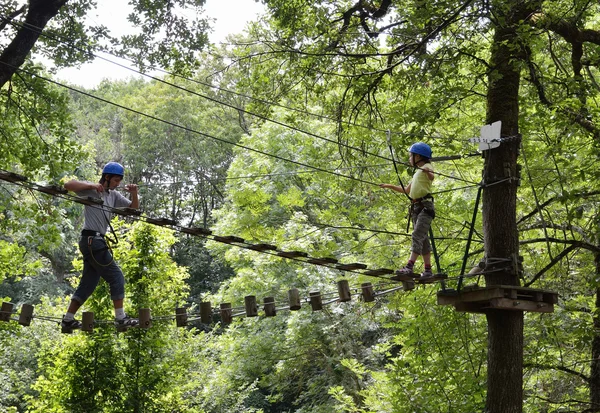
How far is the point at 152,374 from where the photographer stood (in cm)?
1168

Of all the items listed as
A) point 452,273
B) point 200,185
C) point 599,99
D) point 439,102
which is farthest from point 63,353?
point 200,185

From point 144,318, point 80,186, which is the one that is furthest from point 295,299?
point 80,186

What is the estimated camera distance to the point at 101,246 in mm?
6152

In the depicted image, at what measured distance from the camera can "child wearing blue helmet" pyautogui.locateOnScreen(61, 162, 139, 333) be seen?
614 cm

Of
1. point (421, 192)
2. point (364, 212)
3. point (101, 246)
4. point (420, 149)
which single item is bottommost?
point (101, 246)

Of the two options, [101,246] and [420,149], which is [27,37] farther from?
[420,149]

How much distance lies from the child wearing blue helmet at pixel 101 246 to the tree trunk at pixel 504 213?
3182mm

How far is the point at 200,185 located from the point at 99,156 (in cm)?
421

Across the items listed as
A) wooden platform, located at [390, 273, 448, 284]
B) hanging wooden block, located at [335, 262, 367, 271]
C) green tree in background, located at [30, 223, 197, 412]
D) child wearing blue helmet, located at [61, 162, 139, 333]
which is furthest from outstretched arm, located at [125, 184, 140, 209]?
green tree in background, located at [30, 223, 197, 412]

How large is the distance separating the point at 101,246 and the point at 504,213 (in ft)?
11.8

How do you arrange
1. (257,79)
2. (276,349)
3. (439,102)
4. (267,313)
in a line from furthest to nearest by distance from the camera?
(276,349) < (257,79) < (439,102) < (267,313)

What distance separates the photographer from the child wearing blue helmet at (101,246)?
20.1 ft

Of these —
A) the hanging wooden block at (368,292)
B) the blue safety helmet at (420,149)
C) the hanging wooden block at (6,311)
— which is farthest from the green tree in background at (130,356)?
the blue safety helmet at (420,149)

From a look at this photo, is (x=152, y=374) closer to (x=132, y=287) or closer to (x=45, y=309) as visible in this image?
(x=132, y=287)
